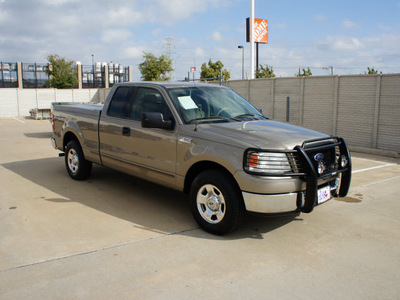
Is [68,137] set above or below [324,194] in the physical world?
above

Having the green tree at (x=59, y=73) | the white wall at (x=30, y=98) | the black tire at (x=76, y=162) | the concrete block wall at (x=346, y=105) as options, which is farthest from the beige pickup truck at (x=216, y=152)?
the green tree at (x=59, y=73)

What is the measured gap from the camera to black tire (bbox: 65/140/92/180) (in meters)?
7.03

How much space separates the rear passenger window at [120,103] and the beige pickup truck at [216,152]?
0.06ft

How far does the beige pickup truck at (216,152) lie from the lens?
4191mm

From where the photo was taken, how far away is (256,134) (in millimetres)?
4508

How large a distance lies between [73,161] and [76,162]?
141 millimetres

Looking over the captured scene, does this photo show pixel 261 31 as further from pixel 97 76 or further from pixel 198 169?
pixel 198 169

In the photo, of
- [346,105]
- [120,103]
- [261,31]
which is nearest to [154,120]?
[120,103]

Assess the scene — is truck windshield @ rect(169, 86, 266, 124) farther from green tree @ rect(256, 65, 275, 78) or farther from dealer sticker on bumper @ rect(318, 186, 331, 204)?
green tree @ rect(256, 65, 275, 78)

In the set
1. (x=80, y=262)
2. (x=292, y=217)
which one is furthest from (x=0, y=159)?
(x=292, y=217)

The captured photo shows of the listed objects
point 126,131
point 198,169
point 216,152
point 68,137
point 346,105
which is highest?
point 346,105

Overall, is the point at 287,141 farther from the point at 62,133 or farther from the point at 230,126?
the point at 62,133

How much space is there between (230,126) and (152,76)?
107ft

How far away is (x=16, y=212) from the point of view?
5.37m
